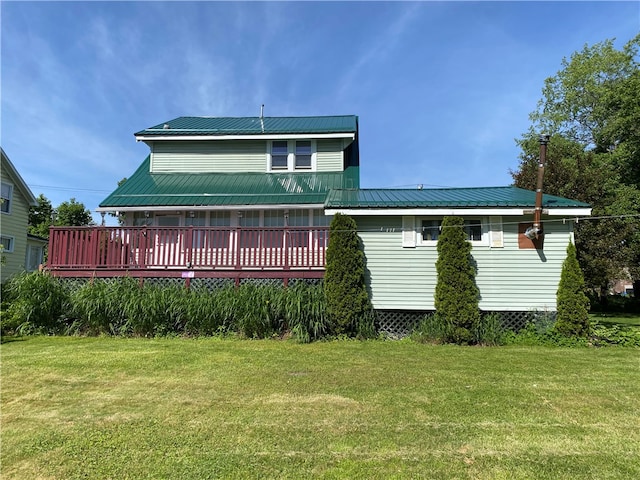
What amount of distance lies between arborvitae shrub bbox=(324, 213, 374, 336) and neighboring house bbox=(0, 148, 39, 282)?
53.2ft

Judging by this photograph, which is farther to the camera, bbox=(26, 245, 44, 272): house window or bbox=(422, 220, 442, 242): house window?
bbox=(26, 245, 44, 272): house window

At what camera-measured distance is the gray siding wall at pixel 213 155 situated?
13719 millimetres

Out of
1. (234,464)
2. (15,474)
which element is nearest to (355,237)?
(234,464)

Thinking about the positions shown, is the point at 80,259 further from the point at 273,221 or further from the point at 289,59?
the point at 289,59

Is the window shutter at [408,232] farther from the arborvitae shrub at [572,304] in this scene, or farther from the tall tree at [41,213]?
the tall tree at [41,213]

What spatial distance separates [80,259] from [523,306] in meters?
10.7

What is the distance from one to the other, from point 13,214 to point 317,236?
1741 centimetres

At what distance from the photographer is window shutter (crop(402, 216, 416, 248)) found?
28.9ft

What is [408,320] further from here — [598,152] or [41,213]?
[41,213]

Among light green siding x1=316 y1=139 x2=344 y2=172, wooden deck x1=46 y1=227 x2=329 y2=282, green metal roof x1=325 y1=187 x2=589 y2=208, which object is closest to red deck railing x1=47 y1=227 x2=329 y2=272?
wooden deck x1=46 y1=227 x2=329 y2=282

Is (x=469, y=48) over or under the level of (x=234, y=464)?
over

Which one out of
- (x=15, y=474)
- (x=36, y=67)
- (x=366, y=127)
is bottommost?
(x=15, y=474)

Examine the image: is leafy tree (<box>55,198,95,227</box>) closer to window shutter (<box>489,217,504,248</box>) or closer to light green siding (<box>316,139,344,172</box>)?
light green siding (<box>316,139,344,172</box>)

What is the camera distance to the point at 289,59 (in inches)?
505
